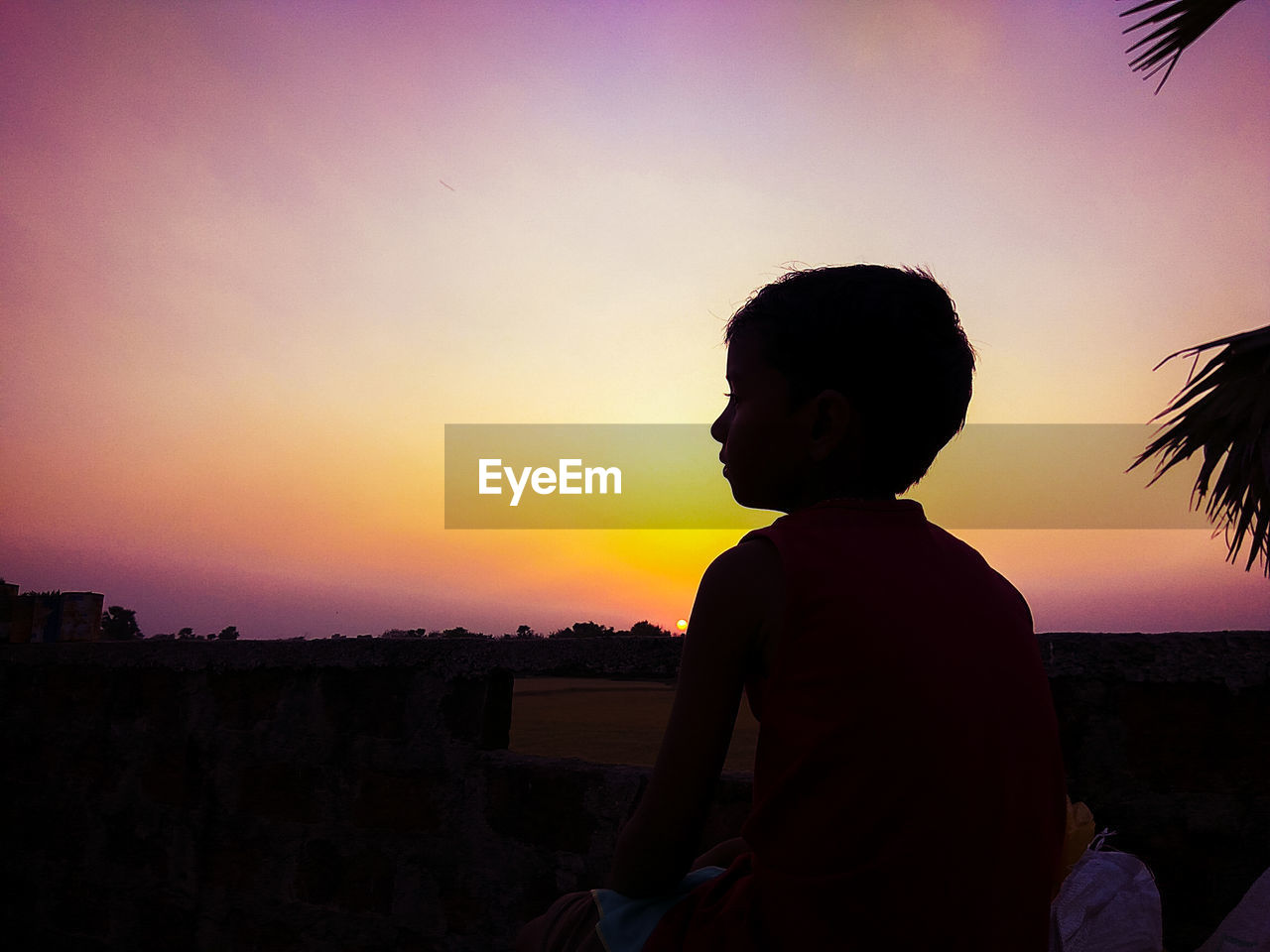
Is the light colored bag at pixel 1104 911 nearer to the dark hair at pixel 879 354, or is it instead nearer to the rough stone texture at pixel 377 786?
the rough stone texture at pixel 377 786

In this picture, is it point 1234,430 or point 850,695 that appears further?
point 1234,430

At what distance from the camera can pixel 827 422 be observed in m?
0.92

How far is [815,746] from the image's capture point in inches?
29.2

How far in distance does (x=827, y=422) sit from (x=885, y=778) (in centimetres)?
38

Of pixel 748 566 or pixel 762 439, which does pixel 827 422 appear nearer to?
pixel 762 439

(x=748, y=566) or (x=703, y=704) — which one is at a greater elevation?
(x=748, y=566)

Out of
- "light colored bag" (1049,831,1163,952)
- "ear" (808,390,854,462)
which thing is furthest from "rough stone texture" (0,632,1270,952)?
"ear" (808,390,854,462)

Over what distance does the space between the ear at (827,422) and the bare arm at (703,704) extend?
6.2 inches

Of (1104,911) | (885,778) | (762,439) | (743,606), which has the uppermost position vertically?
(762,439)

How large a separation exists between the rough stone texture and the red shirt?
79 centimetres

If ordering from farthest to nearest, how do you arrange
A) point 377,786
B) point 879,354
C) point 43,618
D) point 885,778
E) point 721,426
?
point 43,618 < point 377,786 < point 721,426 < point 879,354 < point 885,778

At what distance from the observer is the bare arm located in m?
0.80

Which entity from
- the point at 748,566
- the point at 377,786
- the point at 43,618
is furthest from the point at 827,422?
the point at 43,618

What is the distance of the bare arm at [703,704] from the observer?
80 cm
